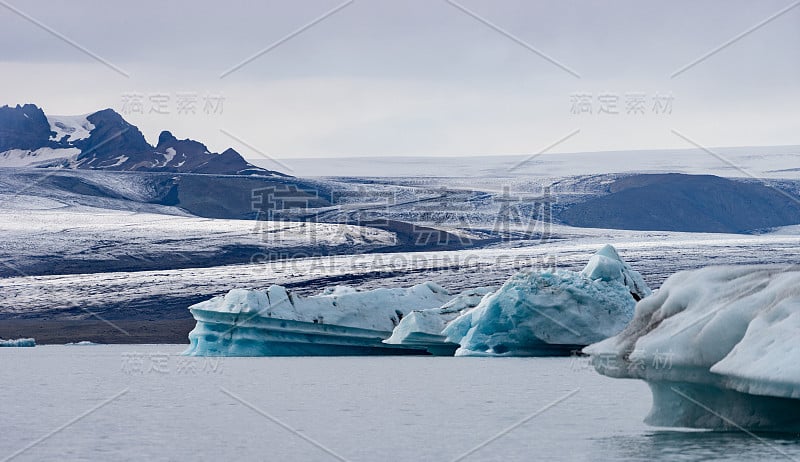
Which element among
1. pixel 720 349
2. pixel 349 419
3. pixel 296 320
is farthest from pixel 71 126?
pixel 720 349

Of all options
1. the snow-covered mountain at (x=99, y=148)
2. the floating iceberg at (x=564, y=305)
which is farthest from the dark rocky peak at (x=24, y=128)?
the floating iceberg at (x=564, y=305)

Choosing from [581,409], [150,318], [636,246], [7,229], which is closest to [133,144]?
[7,229]

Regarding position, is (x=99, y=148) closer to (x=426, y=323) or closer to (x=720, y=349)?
(x=426, y=323)

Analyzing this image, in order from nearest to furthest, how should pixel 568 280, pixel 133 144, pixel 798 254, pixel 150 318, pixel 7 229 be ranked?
pixel 568 280, pixel 798 254, pixel 150 318, pixel 7 229, pixel 133 144

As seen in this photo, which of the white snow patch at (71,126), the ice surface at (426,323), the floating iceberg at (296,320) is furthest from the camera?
the white snow patch at (71,126)

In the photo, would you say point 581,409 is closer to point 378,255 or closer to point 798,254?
point 798,254

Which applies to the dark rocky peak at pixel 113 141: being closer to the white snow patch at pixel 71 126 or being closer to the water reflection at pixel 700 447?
the white snow patch at pixel 71 126
